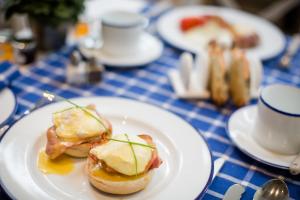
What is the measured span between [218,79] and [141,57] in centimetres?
33

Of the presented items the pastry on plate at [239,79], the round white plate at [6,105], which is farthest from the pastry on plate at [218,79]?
the round white plate at [6,105]

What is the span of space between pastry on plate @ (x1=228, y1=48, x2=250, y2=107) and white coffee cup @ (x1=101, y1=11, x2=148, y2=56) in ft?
1.13

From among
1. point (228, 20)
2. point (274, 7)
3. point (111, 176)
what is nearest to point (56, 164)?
point (111, 176)

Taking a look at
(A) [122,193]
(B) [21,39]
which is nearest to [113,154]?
(A) [122,193]

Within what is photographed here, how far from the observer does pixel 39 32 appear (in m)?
1.36

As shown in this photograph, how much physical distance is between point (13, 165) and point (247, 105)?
693 millimetres

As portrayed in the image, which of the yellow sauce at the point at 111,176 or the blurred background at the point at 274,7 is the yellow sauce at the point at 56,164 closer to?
the yellow sauce at the point at 111,176

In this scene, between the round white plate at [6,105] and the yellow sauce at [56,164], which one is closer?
the yellow sauce at [56,164]

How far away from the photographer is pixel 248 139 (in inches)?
38.4

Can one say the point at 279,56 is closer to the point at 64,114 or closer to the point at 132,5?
the point at 132,5

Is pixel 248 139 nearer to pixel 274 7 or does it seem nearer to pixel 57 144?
pixel 57 144

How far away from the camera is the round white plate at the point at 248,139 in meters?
0.90

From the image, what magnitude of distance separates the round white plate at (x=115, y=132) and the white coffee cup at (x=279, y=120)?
159 mm

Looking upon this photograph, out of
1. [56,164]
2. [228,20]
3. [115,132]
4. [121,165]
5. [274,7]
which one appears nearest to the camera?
[121,165]
